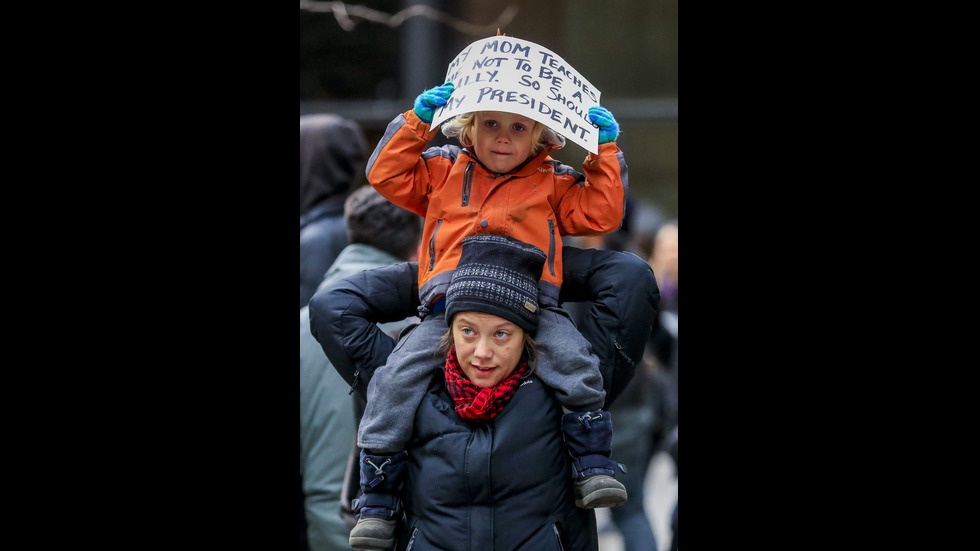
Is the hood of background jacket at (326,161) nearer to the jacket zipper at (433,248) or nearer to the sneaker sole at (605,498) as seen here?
the jacket zipper at (433,248)

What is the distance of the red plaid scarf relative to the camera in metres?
2.48

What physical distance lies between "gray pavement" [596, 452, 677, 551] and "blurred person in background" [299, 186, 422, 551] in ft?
7.13

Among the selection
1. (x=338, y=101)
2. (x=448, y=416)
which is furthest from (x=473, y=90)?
(x=338, y=101)

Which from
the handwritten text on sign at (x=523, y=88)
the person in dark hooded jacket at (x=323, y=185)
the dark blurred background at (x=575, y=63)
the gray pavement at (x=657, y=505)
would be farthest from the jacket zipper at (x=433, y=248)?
the dark blurred background at (x=575, y=63)

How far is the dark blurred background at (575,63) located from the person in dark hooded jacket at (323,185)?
2489 millimetres

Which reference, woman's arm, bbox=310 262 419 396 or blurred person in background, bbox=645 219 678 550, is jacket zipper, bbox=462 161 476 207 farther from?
blurred person in background, bbox=645 219 678 550

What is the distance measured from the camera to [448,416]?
2521mm

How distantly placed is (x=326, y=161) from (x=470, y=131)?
195cm

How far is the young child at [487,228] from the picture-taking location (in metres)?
2.52

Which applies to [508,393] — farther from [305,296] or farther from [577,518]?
[305,296]

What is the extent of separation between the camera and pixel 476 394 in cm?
249

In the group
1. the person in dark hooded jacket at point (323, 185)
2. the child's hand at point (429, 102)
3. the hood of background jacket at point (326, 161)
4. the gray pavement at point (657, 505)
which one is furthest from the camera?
the gray pavement at point (657, 505)

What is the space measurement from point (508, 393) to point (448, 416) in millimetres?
166

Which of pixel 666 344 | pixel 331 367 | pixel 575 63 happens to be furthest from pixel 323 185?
pixel 575 63
